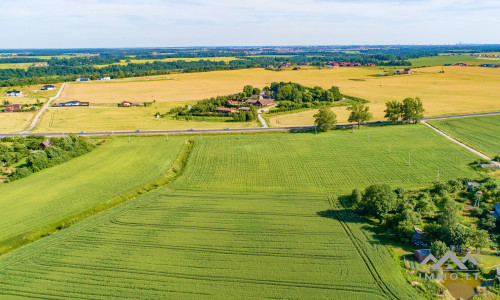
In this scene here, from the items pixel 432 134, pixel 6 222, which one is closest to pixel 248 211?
pixel 6 222

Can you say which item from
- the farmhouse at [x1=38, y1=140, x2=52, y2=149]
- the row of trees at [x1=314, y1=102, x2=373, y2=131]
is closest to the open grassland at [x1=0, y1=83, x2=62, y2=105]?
the farmhouse at [x1=38, y1=140, x2=52, y2=149]

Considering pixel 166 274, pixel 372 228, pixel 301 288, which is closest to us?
pixel 301 288

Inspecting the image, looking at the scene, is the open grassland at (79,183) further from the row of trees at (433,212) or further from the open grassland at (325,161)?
the row of trees at (433,212)

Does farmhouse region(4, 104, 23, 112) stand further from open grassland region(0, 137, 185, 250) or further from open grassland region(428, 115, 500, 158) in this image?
open grassland region(428, 115, 500, 158)

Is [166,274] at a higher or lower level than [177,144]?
lower

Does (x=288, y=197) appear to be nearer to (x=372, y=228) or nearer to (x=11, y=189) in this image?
(x=372, y=228)

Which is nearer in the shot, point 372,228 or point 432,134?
point 372,228
